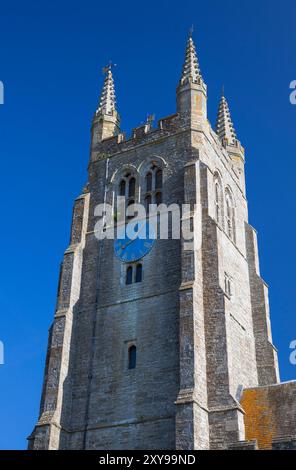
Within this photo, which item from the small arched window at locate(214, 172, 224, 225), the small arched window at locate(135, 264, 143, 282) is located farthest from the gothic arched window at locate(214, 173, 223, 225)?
the small arched window at locate(135, 264, 143, 282)

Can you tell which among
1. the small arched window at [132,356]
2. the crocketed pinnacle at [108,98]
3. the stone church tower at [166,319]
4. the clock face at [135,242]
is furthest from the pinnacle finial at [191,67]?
the small arched window at [132,356]

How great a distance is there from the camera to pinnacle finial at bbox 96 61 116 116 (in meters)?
42.0

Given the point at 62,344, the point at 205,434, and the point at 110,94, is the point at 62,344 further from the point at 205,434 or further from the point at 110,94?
the point at 110,94

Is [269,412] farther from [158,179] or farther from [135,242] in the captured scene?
[158,179]

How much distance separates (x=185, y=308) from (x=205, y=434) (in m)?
5.27

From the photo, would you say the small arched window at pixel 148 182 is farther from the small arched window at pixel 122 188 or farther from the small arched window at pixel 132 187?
the small arched window at pixel 122 188

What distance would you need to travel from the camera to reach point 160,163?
3641 cm

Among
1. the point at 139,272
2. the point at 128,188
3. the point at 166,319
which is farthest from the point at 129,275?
the point at 128,188

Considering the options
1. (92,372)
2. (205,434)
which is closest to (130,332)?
(92,372)

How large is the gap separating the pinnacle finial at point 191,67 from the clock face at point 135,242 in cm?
934

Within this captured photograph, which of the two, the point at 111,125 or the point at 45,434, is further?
the point at 111,125

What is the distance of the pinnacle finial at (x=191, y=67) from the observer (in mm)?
38750

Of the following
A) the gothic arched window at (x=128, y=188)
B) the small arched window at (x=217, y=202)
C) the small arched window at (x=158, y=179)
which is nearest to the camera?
the small arched window at (x=158, y=179)
